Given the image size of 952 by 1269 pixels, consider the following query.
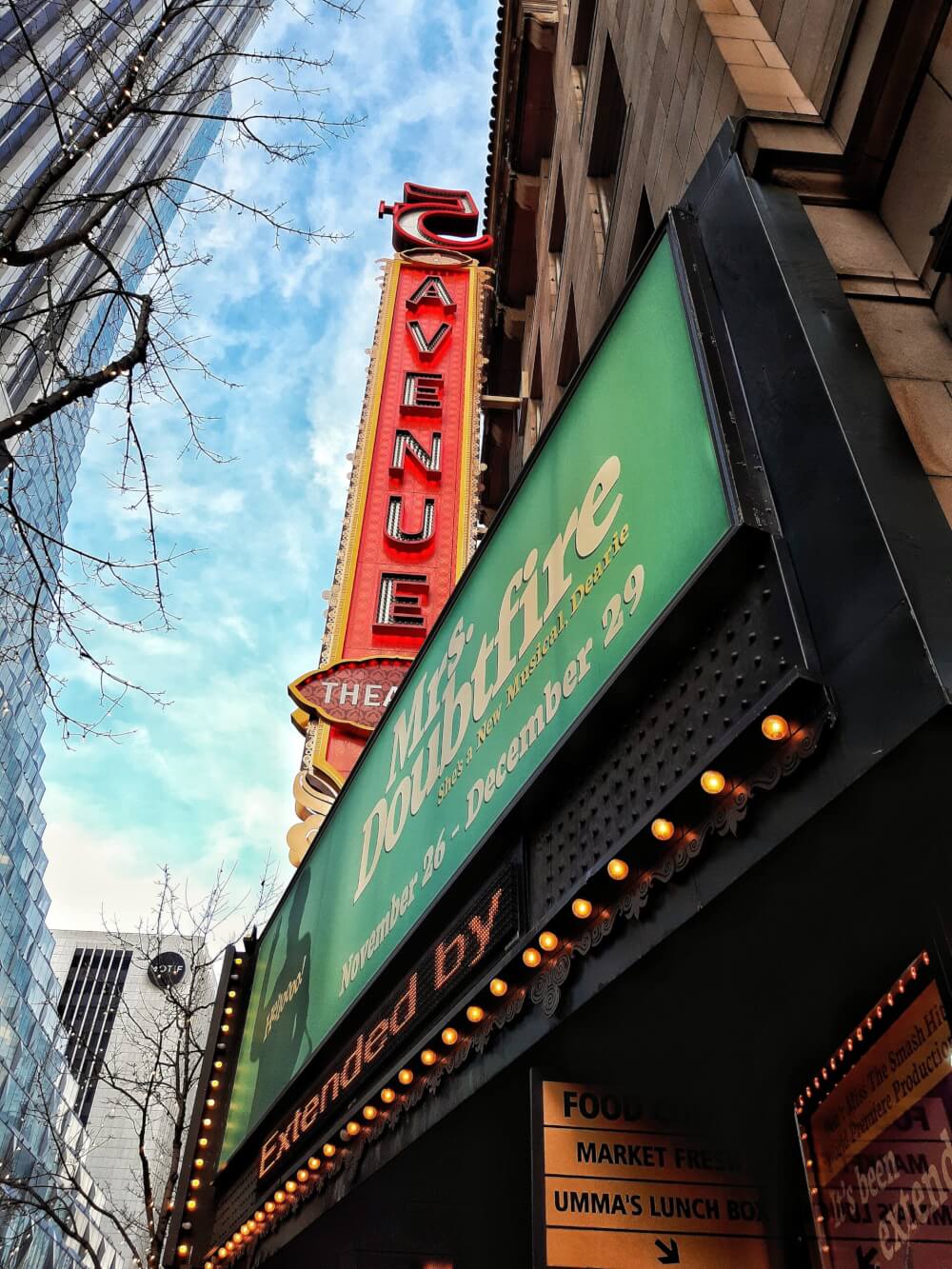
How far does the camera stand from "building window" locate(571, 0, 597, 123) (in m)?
15.2

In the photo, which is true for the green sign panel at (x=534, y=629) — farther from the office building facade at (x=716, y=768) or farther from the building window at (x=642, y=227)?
the building window at (x=642, y=227)

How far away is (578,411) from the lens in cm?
627

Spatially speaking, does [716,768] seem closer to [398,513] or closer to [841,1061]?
[841,1061]

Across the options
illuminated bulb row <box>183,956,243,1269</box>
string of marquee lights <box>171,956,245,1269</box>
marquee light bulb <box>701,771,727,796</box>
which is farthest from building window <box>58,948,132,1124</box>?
marquee light bulb <box>701,771,727,796</box>

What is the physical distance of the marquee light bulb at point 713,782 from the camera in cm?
364

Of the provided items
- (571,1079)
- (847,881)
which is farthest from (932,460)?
(571,1079)

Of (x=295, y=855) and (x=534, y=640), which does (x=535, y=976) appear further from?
(x=295, y=855)

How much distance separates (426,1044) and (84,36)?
10.1m

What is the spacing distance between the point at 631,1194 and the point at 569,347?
42.7ft

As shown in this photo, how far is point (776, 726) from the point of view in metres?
3.44

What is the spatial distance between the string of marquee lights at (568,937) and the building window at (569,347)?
39.0 feet

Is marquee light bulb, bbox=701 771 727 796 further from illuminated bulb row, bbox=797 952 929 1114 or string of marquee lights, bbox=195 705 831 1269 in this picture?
illuminated bulb row, bbox=797 952 929 1114

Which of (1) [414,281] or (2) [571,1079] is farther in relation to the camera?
(1) [414,281]

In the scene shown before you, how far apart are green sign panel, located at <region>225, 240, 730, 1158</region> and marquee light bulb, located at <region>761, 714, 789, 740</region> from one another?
0.93 meters
